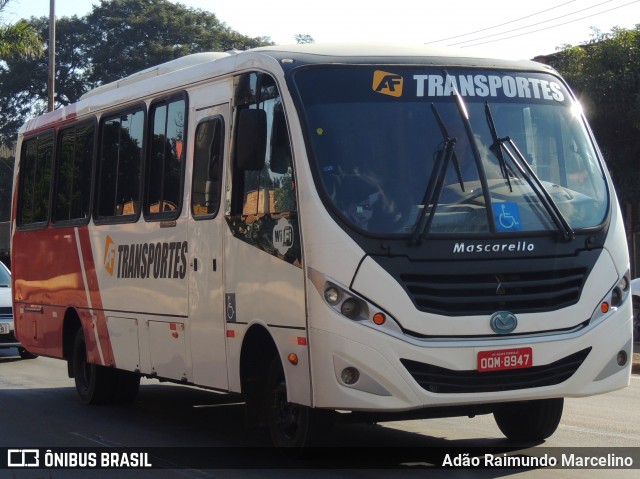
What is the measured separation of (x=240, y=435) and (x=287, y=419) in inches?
75.9

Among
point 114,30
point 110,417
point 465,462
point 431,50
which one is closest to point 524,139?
point 431,50

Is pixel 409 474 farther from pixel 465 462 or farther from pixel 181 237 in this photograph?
pixel 181 237

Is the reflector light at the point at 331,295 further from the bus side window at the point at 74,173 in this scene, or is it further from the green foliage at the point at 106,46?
the green foliage at the point at 106,46

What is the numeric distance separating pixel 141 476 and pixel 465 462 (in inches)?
93.6

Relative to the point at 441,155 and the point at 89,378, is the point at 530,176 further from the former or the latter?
the point at 89,378

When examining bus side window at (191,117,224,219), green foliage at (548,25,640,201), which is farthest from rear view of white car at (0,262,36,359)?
green foliage at (548,25,640,201)

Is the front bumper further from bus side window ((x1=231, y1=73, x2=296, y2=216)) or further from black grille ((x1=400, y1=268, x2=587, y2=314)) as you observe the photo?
bus side window ((x1=231, y1=73, x2=296, y2=216))

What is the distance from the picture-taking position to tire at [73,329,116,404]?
13008mm

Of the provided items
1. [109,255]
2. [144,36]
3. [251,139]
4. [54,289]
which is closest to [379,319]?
[251,139]

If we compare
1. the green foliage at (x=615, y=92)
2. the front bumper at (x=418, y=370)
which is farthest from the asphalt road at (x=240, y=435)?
the green foliage at (x=615, y=92)

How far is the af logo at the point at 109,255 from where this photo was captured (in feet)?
39.3

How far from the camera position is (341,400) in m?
7.87

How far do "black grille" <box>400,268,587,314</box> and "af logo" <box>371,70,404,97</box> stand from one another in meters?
1.48

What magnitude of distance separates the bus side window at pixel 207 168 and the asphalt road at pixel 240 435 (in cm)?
202
